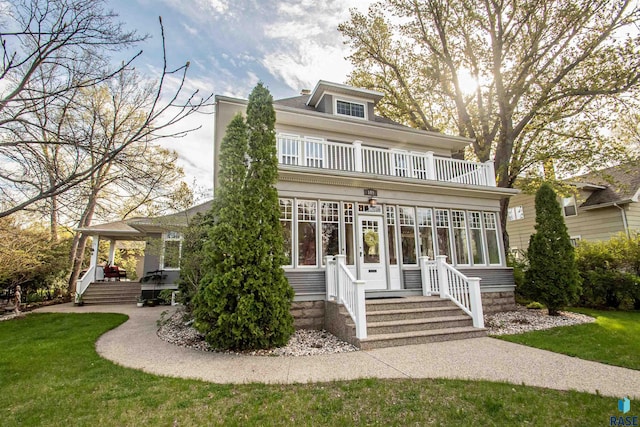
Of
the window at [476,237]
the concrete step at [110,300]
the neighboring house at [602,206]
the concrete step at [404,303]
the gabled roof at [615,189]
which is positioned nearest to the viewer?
the concrete step at [404,303]

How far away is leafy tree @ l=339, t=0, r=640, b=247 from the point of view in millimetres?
11875

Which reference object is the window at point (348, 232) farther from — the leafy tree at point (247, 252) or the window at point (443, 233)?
the window at point (443, 233)

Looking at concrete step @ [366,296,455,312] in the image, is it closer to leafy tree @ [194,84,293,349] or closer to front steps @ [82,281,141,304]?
leafy tree @ [194,84,293,349]

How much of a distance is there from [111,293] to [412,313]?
526 inches

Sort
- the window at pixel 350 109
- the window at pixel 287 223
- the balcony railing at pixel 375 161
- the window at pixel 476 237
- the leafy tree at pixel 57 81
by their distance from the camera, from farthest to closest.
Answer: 1. the window at pixel 350 109
2. the window at pixel 476 237
3. the balcony railing at pixel 375 161
4. the window at pixel 287 223
5. the leafy tree at pixel 57 81

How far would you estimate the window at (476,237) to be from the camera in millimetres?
Answer: 9812

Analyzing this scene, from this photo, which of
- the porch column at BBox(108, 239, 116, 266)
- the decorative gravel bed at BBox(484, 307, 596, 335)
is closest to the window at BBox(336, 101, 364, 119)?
the decorative gravel bed at BBox(484, 307, 596, 335)

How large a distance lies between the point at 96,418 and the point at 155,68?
3506 mm

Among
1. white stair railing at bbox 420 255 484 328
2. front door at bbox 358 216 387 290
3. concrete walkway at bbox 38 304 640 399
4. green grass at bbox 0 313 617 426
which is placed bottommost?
concrete walkway at bbox 38 304 640 399

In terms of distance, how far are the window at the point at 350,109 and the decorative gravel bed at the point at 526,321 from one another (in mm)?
8123

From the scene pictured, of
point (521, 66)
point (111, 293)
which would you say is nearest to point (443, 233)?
point (521, 66)

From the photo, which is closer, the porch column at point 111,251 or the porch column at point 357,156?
the porch column at point 357,156

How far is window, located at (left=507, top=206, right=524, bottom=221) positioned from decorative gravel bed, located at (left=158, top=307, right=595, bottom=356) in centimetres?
998
